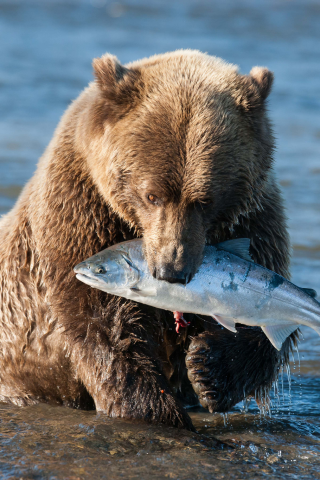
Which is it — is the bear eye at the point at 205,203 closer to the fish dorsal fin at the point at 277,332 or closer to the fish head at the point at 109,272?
the fish head at the point at 109,272

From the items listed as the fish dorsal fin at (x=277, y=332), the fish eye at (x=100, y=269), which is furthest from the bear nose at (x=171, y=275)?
the fish dorsal fin at (x=277, y=332)

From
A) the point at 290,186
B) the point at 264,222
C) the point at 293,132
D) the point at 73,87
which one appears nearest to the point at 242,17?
the point at 73,87

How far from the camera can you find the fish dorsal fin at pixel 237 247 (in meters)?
4.43

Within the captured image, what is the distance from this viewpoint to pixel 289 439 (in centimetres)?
488

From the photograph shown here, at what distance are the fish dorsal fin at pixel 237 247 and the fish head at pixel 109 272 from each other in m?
0.58

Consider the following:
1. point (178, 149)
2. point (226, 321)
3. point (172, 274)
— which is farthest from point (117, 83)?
point (226, 321)

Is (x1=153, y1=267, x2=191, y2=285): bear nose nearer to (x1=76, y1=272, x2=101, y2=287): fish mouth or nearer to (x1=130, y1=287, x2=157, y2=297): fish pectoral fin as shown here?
(x1=130, y1=287, x2=157, y2=297): fish pectoral fin

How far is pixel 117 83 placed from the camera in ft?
15.2

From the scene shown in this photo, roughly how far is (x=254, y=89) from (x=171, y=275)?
4.79ft

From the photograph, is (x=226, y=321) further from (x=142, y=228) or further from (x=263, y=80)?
(x=263, y=80)

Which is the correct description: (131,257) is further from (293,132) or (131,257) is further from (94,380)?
(293,132)

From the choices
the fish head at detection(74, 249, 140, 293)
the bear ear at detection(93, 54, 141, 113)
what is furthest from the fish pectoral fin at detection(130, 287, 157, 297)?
the bear ear at detection(93, 54, 141, 113)

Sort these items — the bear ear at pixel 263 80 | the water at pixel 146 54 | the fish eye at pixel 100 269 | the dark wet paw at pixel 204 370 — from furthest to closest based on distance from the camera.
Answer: the dark wet paw at pixel 204 370 < the bear ear at pixel 263 80 < the water at pixel 146 54 < the fish eye at pixel 100 269

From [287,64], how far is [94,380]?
57.9ft
